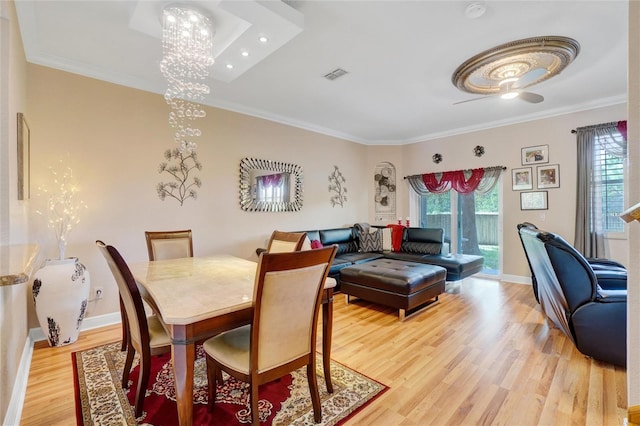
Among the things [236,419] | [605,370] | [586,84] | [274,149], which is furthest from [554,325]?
[274,149]

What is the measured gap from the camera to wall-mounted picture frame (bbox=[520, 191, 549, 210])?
463cm

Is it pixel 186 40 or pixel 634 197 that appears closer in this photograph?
pixel 634 197

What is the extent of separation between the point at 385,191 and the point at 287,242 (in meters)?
4.33

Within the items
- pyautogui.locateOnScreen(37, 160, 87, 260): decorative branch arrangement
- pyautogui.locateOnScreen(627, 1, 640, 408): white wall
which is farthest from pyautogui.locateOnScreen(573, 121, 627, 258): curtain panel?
pyautogui.locateOnScreen(37, 160, 87, 260): decorative branch arrangement

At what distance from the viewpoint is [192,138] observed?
→ 3773 millimetres

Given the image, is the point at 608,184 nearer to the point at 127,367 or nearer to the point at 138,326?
the point at 138,326

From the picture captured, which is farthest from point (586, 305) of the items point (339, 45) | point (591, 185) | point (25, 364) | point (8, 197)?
point (25, 364)

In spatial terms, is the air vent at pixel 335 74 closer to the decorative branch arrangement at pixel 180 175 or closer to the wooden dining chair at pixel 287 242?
the wooden dining chair at pixel 287 242

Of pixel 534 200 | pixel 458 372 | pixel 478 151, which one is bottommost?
pixel 458 372

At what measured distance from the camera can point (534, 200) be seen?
15.5 feet

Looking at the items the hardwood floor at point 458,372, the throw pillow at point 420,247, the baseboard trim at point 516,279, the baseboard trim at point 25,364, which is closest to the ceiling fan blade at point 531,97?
the hardwood floor at point 458,372

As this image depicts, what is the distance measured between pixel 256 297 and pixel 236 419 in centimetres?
93

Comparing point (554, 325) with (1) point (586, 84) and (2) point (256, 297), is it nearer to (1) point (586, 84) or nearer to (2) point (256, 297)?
(1) point (586, 84)

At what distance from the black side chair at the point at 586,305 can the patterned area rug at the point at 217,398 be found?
5.67 ft
